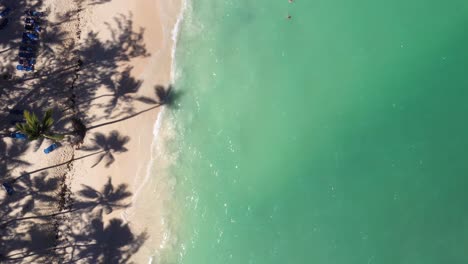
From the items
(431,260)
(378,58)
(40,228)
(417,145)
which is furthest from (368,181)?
(40,228)

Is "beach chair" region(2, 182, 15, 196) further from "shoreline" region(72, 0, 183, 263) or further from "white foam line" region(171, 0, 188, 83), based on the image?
"white foam line" region(171, 0, 188, 83)

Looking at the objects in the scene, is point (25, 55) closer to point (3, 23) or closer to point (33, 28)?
point (33, 28)

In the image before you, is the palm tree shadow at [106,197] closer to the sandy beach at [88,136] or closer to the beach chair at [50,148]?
the sandy beach at [88,136]

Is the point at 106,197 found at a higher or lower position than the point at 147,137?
lower

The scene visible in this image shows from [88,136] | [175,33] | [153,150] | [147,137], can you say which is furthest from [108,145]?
[175,33]

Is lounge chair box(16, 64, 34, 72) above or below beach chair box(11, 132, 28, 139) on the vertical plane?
above

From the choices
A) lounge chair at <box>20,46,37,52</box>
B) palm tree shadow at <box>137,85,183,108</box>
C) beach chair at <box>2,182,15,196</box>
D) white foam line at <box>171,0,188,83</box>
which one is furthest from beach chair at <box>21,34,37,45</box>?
beach chair at <box>2,182,15,196</box>

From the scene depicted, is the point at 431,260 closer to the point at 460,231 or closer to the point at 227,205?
the point at 460,231
